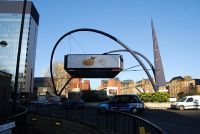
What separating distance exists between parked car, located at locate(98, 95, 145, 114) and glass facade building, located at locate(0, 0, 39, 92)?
3334 inches

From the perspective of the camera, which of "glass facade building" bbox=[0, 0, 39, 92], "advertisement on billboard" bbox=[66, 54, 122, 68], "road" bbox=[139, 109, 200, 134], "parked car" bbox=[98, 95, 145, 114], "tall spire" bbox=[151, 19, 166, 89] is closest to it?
"road" bbox=[139, 109, 200, 134]

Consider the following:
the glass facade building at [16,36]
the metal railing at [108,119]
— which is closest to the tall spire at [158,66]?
the metal railing at [108,119]

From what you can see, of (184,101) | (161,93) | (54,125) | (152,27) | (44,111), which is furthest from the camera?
(152,27)

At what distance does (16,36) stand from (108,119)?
114 meters

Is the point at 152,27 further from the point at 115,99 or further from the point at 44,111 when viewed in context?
the point at 44,111

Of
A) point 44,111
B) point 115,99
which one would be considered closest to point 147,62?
point 115,99

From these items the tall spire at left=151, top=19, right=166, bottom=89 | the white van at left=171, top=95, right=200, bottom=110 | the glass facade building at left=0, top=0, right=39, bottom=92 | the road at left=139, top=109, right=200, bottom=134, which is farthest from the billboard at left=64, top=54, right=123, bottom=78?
the glass facade building at left=0, top=0, right=39, bottom=92

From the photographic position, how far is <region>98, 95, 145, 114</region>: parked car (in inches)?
1092

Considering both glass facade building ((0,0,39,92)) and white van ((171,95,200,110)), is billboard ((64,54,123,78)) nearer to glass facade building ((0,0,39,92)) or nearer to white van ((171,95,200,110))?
white van ((171,95,200,110))

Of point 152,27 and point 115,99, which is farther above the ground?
point 152,27

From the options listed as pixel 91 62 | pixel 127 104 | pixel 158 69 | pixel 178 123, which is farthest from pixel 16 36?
pixel 178 123

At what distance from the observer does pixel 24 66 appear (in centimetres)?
13962

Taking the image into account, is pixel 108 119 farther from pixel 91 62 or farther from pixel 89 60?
pixel 89 60

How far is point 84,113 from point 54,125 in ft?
10.5
